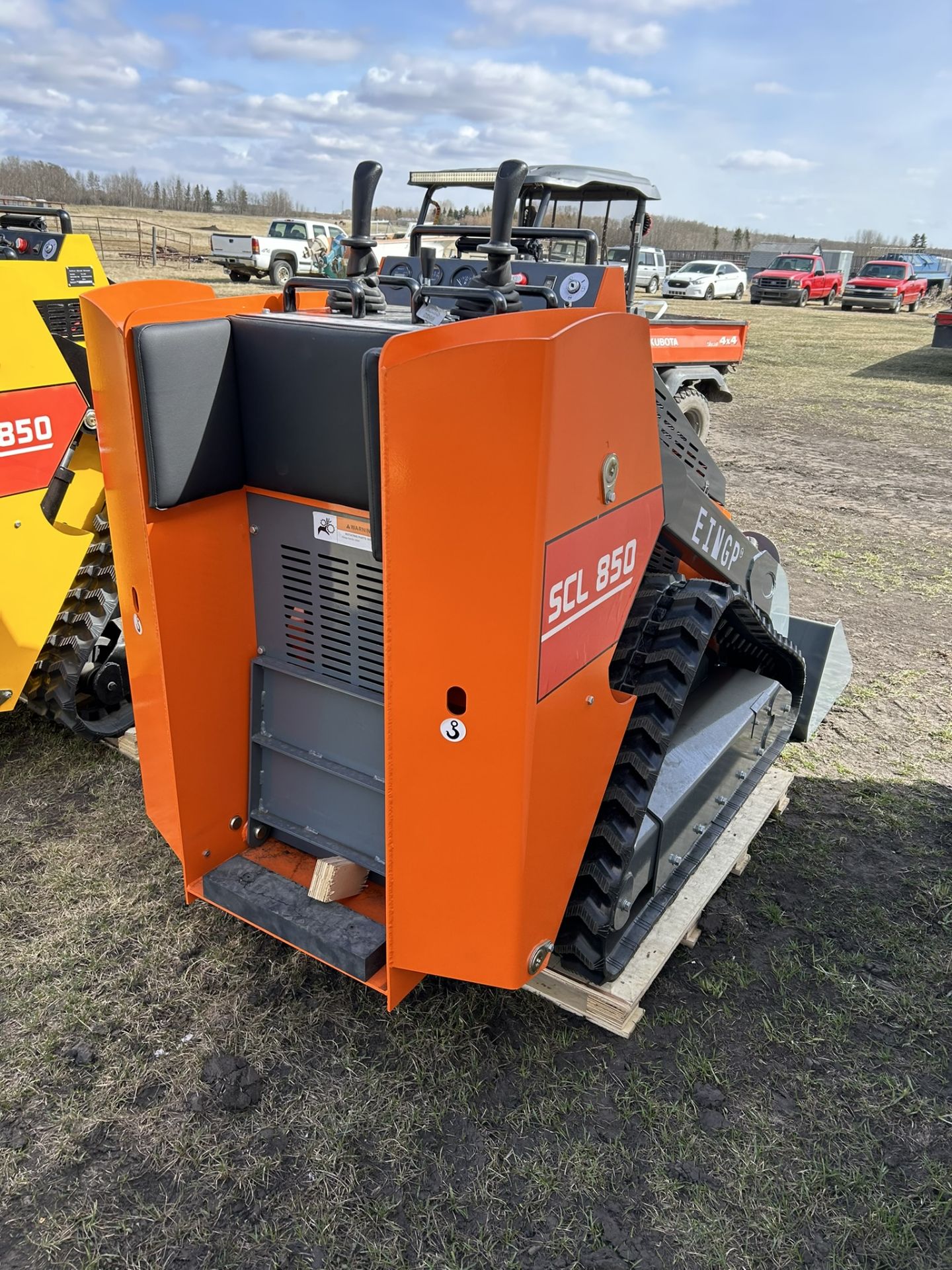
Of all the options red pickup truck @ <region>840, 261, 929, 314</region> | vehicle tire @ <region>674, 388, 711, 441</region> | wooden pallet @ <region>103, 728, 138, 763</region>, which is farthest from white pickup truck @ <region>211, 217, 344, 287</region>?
wooden pallet @ <region>103, 728, 138, 763</region>

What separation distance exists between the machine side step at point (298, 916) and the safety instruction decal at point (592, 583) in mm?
1016

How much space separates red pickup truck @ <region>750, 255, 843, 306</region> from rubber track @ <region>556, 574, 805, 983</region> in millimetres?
29691

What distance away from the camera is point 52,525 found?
3.46m

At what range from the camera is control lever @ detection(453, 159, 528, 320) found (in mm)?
Result: 2156

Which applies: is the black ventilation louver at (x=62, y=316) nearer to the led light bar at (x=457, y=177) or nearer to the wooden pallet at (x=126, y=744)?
the wooden pallet at (x=126, y=744)

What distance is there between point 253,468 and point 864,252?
66.2m

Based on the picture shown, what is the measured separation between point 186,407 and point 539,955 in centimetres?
166

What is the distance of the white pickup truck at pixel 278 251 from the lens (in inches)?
1003

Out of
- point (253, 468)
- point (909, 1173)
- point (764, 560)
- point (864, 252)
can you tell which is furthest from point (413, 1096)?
point (864, 252)

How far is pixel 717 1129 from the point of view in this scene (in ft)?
7.89

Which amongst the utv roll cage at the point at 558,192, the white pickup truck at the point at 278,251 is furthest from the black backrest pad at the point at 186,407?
the white pickup truck at the point at 278,251

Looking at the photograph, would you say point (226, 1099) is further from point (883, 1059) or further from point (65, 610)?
point (65, 610)

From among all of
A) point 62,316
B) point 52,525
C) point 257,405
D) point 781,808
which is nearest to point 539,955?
point 257,405

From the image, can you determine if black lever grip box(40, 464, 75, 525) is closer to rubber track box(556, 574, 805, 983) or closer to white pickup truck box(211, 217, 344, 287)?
rubber track box(556, 574, 805, 983)
